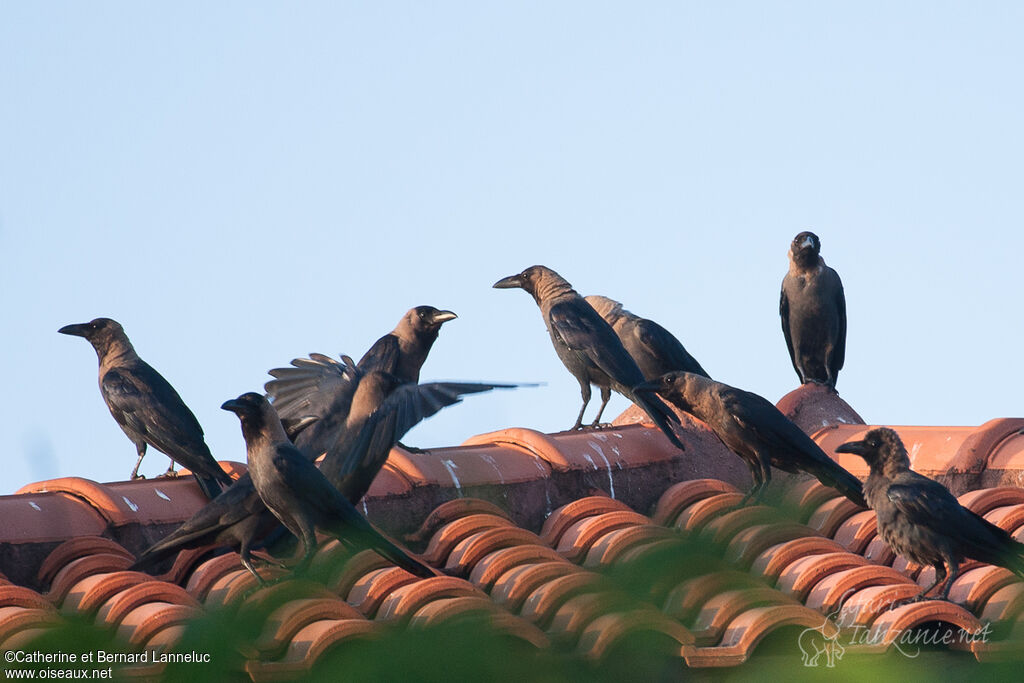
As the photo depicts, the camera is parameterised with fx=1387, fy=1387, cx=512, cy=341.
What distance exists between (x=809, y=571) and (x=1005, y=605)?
629 millimetres

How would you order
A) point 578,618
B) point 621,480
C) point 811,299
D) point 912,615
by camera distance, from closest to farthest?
point 578,618
point 912,615
point 621,480
point 811,299

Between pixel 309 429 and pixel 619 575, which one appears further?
pixel 309 429

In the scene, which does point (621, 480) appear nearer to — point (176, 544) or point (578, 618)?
point (176, 544)

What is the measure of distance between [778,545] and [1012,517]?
3.57 feet

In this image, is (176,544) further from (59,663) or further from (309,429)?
(59,663)

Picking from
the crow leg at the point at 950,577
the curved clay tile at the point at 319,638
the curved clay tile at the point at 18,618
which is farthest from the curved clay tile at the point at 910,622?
the curved clay tile at the point at 18,618

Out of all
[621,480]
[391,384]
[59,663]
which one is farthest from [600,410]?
[59,663]

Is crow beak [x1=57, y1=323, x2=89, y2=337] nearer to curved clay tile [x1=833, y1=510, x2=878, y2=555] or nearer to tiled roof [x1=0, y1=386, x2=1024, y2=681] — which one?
tiled roof [x1=0, y1=386, x2=1024, y2=681]

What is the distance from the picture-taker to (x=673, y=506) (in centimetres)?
591

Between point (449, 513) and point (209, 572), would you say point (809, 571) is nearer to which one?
point (449, 513)

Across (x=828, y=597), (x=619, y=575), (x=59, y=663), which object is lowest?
(x=828, y=597)

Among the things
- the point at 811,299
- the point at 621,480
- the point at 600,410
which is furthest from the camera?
the point at 811,299

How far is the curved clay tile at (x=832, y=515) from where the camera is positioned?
5.58 m

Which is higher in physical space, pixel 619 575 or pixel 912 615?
pixel 619 575
